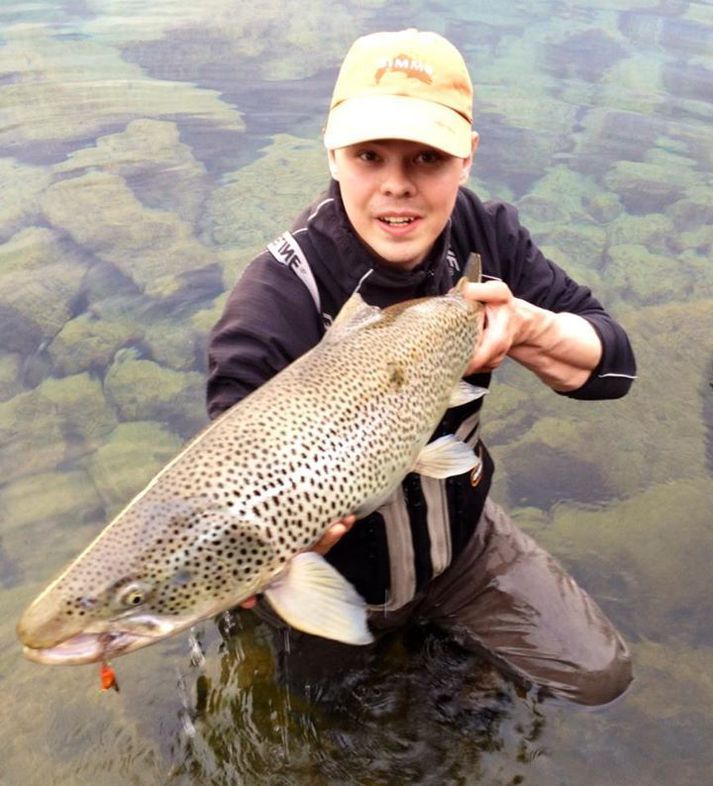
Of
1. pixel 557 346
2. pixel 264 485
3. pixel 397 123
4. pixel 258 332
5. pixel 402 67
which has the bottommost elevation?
pixel 557 346

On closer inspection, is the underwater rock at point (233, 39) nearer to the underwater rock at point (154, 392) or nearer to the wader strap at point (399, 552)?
the underwater rock at point (154, 392)

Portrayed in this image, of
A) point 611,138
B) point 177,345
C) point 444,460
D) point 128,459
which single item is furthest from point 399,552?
point 611,138

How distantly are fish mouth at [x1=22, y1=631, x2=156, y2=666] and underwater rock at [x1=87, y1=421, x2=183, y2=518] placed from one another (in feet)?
8.17

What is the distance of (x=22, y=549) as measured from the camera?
13.6 ft

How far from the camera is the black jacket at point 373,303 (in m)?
2.51

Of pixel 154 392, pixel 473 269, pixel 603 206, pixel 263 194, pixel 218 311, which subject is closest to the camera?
pixel 473 269

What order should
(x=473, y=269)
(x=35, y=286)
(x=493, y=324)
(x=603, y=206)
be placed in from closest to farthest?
1. (x=493, y=324)
2. (x=473, y=269)
3. (x=35, y=286)
4. (x=603, y=206)

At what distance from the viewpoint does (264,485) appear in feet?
6.76

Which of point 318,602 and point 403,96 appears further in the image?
point 403,96

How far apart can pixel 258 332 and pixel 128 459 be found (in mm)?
2448

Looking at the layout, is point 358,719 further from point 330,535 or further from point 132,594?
point 132,594

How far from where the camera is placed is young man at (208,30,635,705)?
2533mm

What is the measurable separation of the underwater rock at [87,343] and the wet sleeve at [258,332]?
121 inches

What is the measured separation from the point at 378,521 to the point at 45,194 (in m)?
5.38
